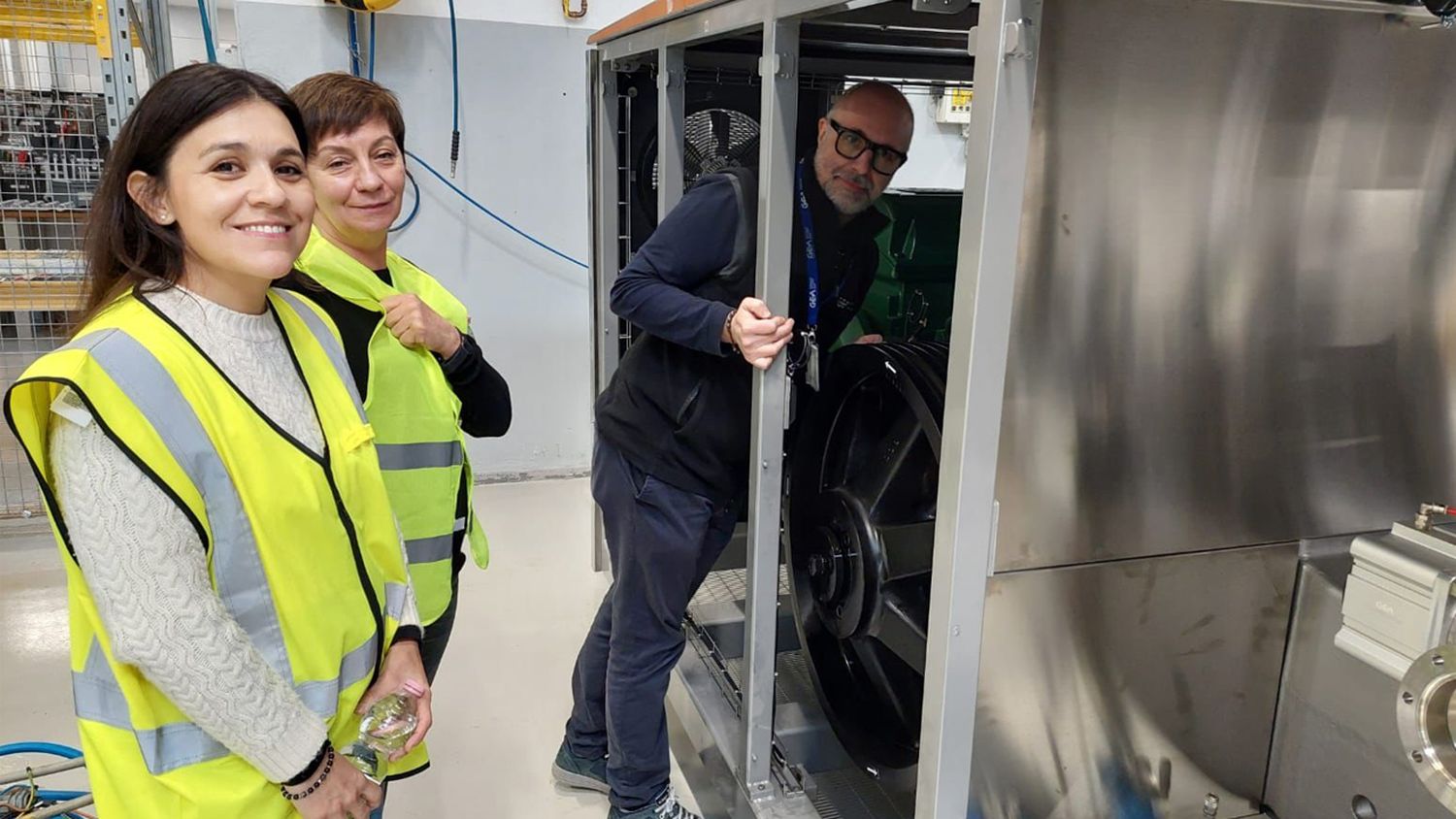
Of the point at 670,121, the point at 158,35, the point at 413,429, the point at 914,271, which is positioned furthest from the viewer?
the point at 158,35

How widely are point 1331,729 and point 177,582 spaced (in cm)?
151

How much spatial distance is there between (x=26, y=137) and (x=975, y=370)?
3771mm

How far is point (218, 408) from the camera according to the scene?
1075 millimetres

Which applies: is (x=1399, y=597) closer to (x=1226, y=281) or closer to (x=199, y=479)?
(x=1226, y=281)

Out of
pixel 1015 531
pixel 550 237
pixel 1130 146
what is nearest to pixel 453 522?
pixel 1015 531

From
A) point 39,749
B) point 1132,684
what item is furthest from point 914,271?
point 39,749

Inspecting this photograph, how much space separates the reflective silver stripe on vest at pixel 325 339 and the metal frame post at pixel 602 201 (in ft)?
5.10

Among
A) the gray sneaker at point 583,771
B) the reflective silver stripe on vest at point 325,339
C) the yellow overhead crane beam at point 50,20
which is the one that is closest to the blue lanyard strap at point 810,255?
the reflective silver stripe on vest at point 325,339

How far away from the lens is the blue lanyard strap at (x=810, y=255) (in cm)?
192

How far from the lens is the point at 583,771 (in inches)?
94.6

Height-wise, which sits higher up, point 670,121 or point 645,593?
point 670,121

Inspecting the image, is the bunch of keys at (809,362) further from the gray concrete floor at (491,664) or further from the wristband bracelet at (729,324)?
the gray concrete floor at (491,664)

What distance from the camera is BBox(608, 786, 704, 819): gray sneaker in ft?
7.06

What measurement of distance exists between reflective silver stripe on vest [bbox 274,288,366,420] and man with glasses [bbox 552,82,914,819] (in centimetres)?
66
